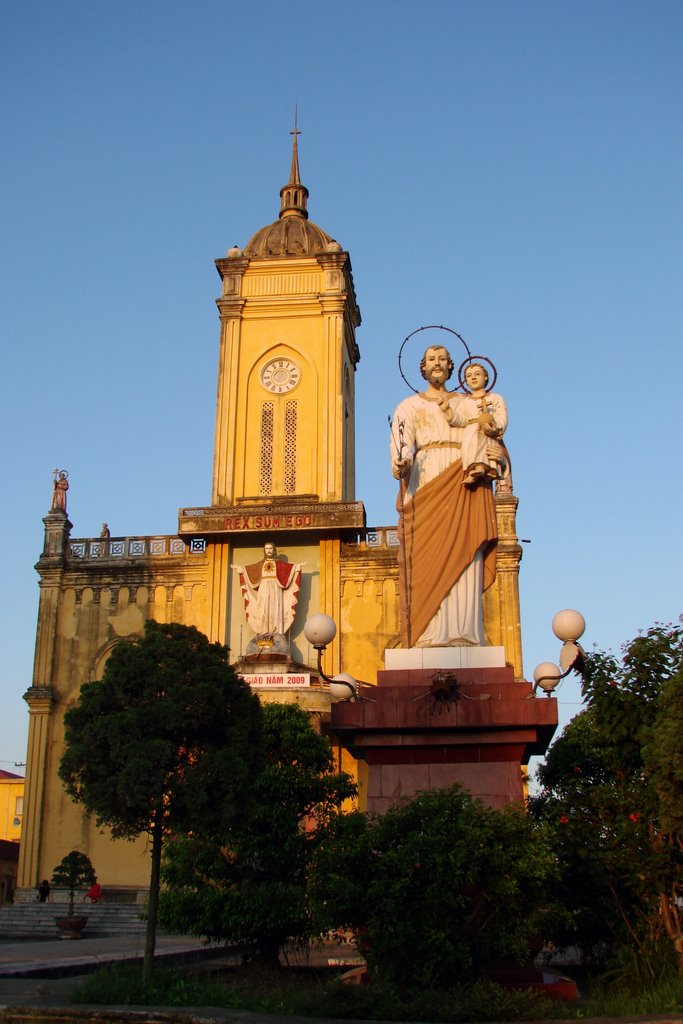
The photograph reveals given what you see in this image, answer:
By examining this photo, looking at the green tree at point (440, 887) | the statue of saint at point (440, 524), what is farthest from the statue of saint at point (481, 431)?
the green tree at point (440, 887)

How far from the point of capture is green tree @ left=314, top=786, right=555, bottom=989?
8875 mm

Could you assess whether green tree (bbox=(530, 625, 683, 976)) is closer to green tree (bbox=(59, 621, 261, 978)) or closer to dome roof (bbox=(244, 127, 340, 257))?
green tree (bbox=(59, 621, 261, 978))

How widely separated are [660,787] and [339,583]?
71.2 ft

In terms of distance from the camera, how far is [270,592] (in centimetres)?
3073

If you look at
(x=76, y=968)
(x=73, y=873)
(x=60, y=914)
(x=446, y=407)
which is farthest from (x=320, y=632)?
(x=60, y=914)

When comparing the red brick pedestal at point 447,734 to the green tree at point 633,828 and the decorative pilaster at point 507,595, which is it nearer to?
the green tree at point 633,828

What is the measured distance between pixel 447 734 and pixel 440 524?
2467 millimetres

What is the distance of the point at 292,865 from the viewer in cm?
1299

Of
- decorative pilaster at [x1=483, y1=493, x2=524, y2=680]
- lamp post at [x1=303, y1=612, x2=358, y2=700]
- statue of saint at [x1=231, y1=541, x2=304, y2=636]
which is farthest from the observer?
statue of saint at [x1=231, y1=541, x2=304, y2=636]

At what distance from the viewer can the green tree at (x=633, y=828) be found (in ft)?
32.6

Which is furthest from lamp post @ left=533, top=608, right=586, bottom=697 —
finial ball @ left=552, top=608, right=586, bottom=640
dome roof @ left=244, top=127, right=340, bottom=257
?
dome roof @ left=244, top=127, right=340, bottom=257

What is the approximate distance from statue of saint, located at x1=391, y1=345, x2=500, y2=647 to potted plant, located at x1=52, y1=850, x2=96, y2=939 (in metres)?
12.9

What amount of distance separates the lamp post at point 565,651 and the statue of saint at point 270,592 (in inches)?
751

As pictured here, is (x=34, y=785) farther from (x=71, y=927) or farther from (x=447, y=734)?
(x=447, y=734)
